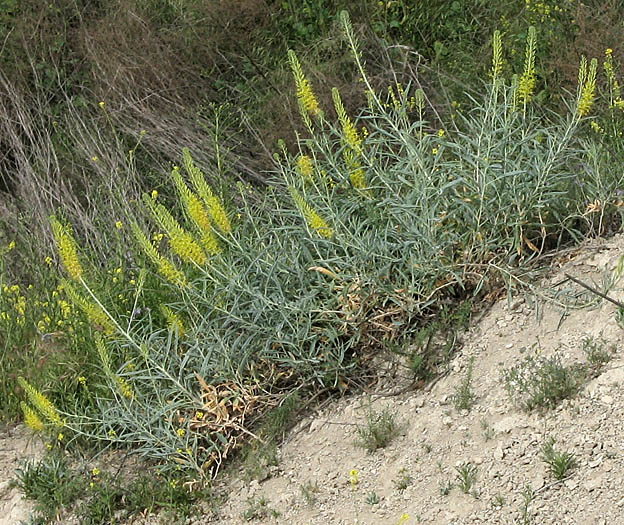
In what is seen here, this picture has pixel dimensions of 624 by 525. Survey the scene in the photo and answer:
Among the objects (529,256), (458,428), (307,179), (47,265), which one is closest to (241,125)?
(47,265)

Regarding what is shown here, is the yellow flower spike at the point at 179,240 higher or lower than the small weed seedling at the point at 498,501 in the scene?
higher

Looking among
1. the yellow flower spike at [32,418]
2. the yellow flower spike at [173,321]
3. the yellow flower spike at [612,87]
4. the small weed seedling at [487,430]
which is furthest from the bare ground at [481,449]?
the yellow flower spike at [612,87]

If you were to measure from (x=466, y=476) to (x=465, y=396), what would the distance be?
465 millimetres

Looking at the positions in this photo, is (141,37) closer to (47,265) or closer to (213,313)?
(47,265)

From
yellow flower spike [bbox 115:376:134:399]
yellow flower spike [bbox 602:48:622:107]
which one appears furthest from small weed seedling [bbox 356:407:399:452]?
yellow flower spike [bbox 602:48:622:107]

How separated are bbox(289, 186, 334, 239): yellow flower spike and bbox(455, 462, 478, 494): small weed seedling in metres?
1.14

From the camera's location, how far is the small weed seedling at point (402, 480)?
3830 millimetres

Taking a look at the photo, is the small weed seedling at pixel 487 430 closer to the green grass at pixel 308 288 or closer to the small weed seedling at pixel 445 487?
the green grass at pixel 308 288

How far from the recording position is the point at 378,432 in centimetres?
409

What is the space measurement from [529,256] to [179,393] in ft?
5.34

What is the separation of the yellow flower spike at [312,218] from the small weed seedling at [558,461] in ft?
4.23

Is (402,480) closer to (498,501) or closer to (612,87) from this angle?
(498,501)

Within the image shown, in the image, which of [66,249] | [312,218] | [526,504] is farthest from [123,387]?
[526,504]

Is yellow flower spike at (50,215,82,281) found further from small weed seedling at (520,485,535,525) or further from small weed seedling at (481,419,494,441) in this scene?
small weed seedling at (520,485,535,525)
